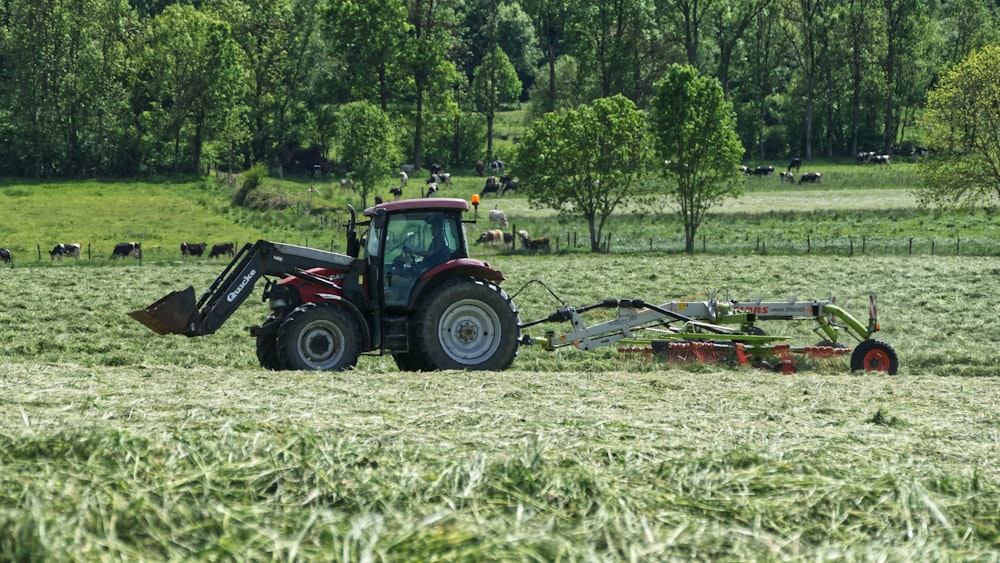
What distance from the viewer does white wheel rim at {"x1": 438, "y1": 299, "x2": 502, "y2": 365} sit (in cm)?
1294

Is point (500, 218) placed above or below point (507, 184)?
below

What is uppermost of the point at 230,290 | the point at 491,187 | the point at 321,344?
the point at 491,187

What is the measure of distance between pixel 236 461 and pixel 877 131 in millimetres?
79329

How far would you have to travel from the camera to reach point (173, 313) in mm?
12602

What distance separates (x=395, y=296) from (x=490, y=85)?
229 feet

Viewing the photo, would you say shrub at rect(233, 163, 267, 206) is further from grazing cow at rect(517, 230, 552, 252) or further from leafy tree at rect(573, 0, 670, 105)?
leafy tree at rect(573, 0, 670, 105)

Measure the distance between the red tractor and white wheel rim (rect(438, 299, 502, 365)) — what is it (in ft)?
0.04

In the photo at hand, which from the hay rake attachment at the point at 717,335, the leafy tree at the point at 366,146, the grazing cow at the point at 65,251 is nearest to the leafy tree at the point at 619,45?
the leafy tree at the point at 366,146

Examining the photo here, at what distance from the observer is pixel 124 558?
4719mm

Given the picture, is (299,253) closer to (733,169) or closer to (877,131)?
(733,169)

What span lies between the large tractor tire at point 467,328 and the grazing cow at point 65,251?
2867cm

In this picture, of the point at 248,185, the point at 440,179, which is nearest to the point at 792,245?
the point at 248,185

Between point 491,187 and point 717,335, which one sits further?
point 491,187

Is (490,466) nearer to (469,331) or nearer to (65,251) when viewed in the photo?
(469,331)
